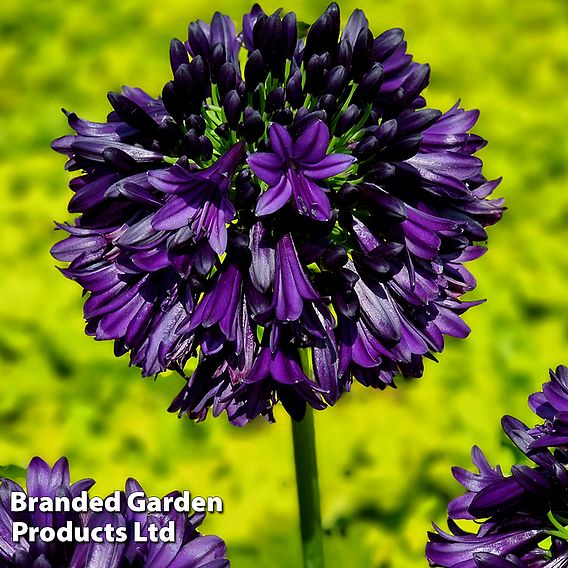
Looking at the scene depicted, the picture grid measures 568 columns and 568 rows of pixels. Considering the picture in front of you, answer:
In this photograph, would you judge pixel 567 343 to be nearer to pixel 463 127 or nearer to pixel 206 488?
pixel 206 488

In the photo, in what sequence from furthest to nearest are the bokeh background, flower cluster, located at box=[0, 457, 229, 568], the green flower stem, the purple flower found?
1. the bokeh background
2. the green flower stem
3. the purple flower
4. flower cluster, located at box=[0, 457, 229, 568]

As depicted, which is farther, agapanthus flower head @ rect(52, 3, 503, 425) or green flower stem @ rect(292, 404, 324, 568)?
green flower stem @ rect(292, 404, 324, 568)

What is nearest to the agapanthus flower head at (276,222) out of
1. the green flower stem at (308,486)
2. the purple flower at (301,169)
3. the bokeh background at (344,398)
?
the purple flower at (301,169)

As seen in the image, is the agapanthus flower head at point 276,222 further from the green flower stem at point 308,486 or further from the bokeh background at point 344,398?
the bokeh background at point 344,398

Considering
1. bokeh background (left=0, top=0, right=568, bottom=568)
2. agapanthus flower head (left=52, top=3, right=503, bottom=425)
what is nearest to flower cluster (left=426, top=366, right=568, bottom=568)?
agapanthus flower head (left=52, top=3, right=503, bottom=425)

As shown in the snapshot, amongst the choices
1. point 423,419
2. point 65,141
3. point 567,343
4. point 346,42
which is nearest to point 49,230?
point 423,419

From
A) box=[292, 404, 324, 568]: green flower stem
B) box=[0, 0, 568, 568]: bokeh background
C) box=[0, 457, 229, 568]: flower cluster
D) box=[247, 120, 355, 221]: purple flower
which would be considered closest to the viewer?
box=[0, 457, 229, 568]: flower cluster

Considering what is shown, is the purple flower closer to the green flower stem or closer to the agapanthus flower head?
the agapanthus flower head

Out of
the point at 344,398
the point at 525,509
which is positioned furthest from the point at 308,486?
the point at 344,398
